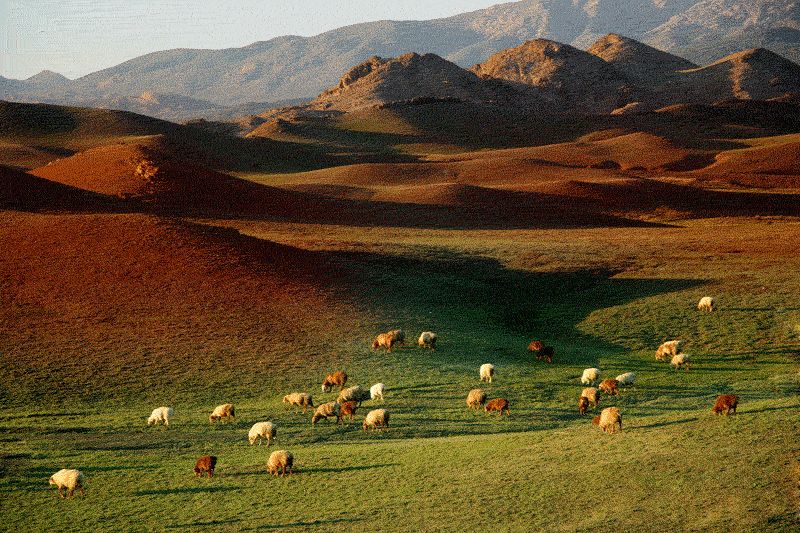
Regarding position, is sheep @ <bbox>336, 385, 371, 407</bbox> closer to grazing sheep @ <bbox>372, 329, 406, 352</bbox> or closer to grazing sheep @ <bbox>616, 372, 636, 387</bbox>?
grazing sheep @ <bbox>372, 329, 406, 352</bbox>

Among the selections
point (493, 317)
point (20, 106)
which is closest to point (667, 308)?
point (493, 317)

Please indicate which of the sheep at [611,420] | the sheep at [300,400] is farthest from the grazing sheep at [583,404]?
the sheep at [300,400]

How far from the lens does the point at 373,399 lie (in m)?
27.7

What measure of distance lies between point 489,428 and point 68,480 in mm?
11094

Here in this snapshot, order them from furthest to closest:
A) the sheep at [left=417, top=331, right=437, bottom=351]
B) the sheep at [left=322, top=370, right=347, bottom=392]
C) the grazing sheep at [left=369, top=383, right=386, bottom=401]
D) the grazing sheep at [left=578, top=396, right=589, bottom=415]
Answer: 1. the sheep at [left=417, top=331, right=437, bottom=351]
2. the sheep at [left=322, top=370, right=347, bottom=392]
3. the grazing sheep at [left=369, top=383, right=386, bottom=401]
4. the grazing sheep at [left=578, top=396, right=589, bottom=415]

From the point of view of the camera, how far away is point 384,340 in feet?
110

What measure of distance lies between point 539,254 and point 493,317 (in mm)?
10386

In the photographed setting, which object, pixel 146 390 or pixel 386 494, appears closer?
pixel 386 494

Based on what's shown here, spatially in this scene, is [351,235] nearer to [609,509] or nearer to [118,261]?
[118,261]

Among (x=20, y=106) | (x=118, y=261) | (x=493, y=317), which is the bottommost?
(x=493, y=317)

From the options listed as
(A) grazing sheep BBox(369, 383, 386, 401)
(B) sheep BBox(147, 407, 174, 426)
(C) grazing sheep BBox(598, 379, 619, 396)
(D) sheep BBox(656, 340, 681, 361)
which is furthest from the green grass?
(D) sheep BBox(656, 340, 681, 361)

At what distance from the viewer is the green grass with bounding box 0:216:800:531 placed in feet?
57.1

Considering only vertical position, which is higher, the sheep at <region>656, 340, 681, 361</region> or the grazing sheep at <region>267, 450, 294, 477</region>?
the grazing sheep at <region>267, 450, 294, 477</region>

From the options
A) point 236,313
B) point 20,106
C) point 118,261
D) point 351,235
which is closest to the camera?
point 236,313
